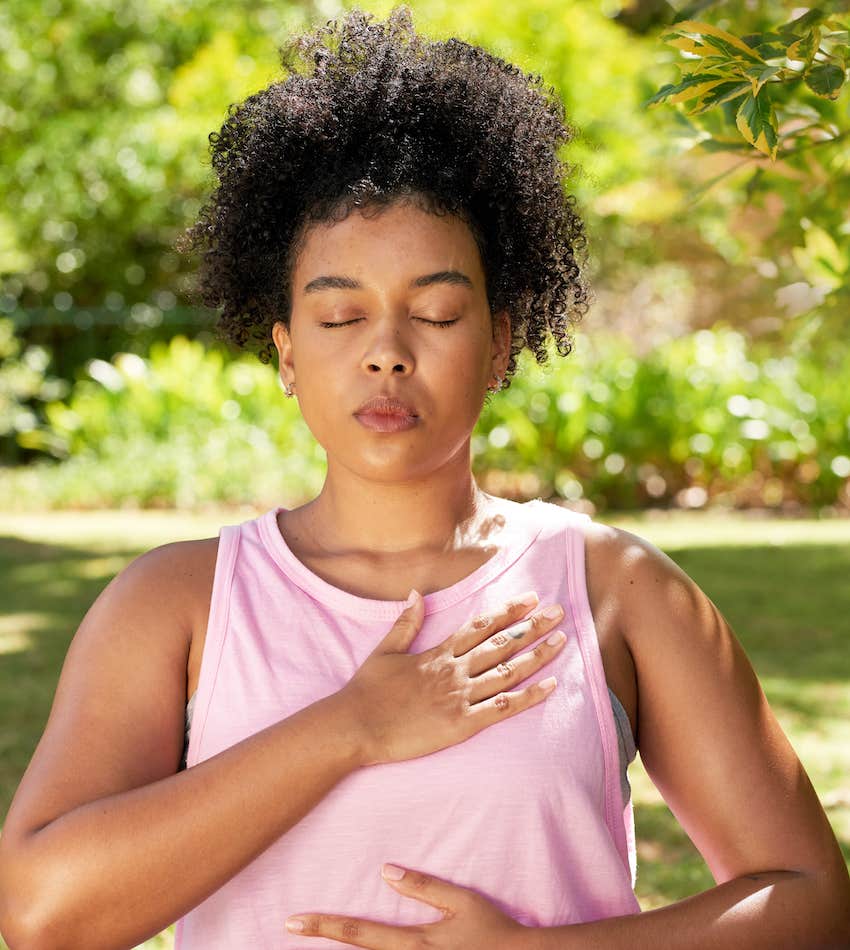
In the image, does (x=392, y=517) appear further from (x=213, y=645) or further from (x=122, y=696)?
(x=122, y=696)

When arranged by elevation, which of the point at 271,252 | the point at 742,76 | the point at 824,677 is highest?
the point at 742,76

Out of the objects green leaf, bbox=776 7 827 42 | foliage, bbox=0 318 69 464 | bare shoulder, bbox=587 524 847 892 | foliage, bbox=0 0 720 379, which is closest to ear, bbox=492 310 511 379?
bare shoulder, bbox=587 524 847 892

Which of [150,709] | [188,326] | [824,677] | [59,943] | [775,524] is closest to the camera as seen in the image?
[59,943]

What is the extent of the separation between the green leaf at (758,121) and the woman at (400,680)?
0.37 meters

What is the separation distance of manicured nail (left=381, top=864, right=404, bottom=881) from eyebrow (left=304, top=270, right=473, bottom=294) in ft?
2.48

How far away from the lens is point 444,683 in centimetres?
173

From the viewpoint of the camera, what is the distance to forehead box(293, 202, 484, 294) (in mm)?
1878

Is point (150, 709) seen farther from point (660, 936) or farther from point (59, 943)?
point (660, 936)

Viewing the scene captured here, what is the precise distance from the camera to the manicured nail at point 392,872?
168 cm

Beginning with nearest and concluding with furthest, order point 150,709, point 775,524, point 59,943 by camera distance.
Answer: point 59,943, point 150,709, point 775,524

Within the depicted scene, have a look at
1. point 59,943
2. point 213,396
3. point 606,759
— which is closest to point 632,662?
point 606,759

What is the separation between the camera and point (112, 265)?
14984mm

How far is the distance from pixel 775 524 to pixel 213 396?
4.68m

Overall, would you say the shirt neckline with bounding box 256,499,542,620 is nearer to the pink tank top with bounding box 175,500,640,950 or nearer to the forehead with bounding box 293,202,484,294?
the pink tank top with bounding box 175,500,640,950
